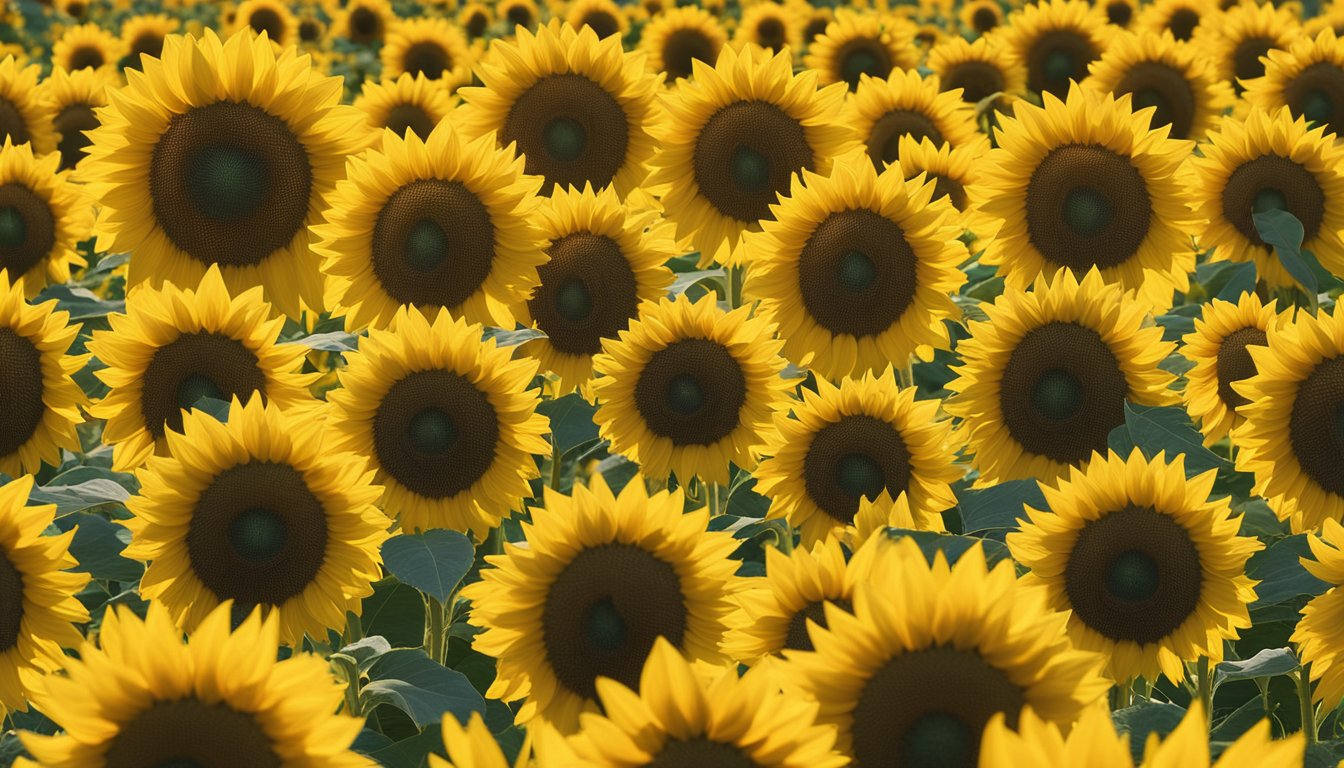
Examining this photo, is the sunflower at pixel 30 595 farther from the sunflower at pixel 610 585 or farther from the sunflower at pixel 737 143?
the sunflower at pixel 737 143

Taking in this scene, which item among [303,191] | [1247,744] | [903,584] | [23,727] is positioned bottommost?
[23,727]

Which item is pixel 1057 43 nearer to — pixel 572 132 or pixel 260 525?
pixel 572 132

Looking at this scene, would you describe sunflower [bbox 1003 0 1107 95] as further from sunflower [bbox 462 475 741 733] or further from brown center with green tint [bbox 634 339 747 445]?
sunflower [bbox 462 475 741 733]

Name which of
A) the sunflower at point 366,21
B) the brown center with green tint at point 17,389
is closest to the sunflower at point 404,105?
the brown center with green tint at point 17,389

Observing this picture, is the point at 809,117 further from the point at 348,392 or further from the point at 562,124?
the point at 348,392

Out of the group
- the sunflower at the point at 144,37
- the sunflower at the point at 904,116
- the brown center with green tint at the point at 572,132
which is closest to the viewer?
the brown center with green tint at the point at 572,132

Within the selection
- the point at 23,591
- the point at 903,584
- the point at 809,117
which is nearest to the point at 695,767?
the point at 903,584
